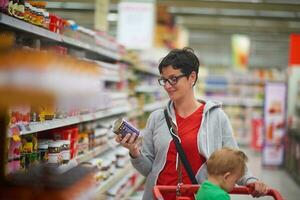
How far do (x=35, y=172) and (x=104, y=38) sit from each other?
3767 millimetres

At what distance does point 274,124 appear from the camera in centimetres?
1181

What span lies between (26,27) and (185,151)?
1224 mm

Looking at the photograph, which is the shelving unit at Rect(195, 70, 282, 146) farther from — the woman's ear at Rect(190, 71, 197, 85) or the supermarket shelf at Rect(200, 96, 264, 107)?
the woman's ear at Rect(190, 71, 197, 85)

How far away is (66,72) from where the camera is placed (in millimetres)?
1880

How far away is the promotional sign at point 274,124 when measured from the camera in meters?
11.7

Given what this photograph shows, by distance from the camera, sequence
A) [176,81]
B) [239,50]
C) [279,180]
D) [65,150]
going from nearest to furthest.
A: 1. [176,81]
2. [65,150]
3. [279,180]
4. [239,50]

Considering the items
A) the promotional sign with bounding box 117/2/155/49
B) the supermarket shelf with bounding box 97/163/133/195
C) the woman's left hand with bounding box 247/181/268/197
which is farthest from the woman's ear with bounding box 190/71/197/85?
the promotional sign with bounding box 117/2/155/49

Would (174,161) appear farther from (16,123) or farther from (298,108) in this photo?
(298,108)

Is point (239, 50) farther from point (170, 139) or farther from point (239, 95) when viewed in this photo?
point (170, 139)

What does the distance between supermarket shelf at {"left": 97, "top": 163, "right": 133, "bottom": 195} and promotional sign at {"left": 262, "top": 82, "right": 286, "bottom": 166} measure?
5960 mm

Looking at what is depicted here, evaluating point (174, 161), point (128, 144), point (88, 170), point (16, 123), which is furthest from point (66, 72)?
point (174, 161)

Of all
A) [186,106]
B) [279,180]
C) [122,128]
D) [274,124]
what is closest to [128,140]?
[122,128]

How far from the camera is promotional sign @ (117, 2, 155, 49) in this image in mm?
9172

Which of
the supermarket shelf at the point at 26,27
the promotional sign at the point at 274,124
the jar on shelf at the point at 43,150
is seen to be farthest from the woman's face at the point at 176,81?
the promotional sign at the point at 274,124
